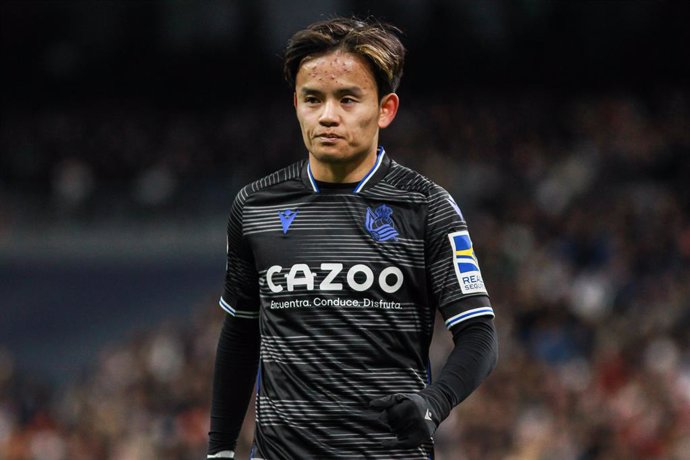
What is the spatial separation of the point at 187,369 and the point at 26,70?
27.6ft

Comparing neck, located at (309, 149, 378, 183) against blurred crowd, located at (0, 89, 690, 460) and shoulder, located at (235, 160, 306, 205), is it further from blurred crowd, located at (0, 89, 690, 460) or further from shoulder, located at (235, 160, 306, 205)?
blurred crowd, located at (0, 89, 690, 460)

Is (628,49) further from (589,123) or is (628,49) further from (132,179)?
(132,179)

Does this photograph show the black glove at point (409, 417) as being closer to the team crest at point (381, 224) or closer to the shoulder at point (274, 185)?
the team crest at point (381, 224)

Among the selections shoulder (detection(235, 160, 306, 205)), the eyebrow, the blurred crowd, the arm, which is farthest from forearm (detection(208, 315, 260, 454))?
the blurred crowd

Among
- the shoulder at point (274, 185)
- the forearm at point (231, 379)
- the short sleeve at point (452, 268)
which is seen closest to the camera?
the short sleeve at point (452, 268)

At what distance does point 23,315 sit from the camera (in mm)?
15578

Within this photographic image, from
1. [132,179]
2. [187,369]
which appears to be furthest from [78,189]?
[187,369]

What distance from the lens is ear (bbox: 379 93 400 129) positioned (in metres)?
3.32

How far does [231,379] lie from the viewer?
364 cm

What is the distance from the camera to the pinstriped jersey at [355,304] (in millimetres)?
3205

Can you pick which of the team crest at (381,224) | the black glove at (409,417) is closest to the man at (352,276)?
the team crest at (381,224)

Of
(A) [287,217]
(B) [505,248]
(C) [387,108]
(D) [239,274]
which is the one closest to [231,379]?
(D) [239,274]

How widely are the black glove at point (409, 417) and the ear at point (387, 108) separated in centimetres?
78

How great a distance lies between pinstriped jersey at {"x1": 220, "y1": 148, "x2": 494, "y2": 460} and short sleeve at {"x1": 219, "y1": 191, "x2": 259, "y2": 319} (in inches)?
4.9
